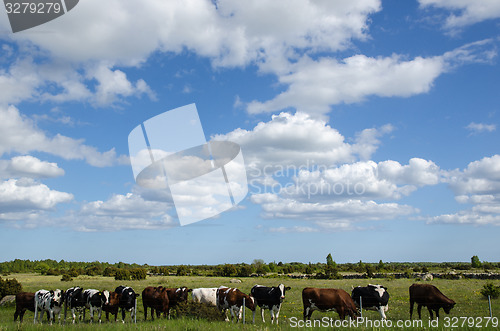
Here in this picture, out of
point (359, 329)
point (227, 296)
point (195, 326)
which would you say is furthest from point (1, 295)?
point (359, 329)

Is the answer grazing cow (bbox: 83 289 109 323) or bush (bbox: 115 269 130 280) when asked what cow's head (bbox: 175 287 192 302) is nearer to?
grazing cow (bbox: 83 289 109 323)

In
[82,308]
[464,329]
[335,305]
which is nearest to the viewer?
[464,329]

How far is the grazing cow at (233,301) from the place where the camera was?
20172 mm

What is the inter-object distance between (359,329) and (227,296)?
9226mm

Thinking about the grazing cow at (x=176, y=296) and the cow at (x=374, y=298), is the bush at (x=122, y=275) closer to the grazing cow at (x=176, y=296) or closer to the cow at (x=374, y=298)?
the grazing cow at (x=176, y=296)

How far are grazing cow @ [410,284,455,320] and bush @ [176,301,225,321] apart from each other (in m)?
9.44

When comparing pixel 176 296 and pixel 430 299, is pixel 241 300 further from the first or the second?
pixel 430 299

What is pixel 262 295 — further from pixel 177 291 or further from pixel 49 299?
pixel 49 299

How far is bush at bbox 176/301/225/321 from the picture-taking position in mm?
19406

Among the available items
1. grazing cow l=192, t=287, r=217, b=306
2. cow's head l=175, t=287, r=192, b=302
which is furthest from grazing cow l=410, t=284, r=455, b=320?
cow's head l=175, t=287, r=192, b=302

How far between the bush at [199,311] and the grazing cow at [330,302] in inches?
174

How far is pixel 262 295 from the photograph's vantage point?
2067cm

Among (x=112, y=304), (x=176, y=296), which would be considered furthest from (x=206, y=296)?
(x=112, y=304)

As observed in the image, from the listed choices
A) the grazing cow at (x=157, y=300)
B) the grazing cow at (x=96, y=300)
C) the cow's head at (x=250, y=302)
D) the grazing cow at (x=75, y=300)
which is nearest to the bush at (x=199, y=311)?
the cow's head at (x=250, y=302)
